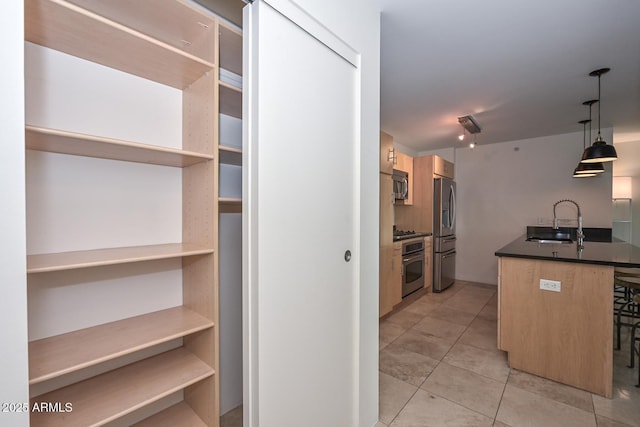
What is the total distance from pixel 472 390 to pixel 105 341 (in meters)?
2.30

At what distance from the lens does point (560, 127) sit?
407 cm

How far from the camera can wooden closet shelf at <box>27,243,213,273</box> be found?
36.0 inches

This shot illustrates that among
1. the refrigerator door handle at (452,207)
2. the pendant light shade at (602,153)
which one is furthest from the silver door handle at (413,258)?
the pendant light shade at (602,153)

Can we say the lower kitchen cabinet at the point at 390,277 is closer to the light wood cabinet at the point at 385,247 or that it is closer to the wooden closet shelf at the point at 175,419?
the light wood cabinet at the point at 385,247

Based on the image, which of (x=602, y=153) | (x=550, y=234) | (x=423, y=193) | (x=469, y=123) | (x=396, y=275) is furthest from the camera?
(x=423, y=193)

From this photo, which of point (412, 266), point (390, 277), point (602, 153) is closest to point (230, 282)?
point (390, 277)

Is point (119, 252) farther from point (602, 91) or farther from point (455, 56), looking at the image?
point (602, 91)

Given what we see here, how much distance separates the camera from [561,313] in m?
2.17

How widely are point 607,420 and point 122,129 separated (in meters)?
3.19

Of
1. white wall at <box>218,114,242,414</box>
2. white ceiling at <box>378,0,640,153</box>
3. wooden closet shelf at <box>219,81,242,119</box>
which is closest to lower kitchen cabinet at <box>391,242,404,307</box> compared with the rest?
white ceiling at <box>378,0,640,153</box>

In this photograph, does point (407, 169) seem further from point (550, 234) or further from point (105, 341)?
point (105, 341)

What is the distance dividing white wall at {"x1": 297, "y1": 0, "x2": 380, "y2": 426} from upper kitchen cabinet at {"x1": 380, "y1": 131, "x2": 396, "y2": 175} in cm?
164

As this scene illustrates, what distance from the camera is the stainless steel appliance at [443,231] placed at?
4.55m

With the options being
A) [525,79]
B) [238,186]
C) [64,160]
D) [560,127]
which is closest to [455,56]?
[525,79]
